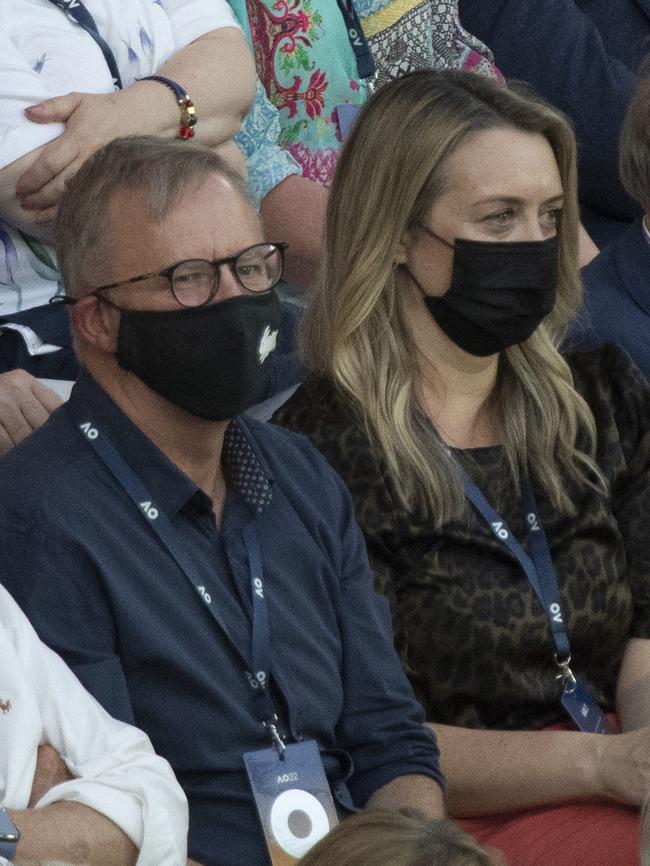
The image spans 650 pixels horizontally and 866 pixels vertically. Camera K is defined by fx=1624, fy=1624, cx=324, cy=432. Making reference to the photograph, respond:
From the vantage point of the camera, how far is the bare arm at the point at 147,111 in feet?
10.4

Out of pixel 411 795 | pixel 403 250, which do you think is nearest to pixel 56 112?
pixel 403 250

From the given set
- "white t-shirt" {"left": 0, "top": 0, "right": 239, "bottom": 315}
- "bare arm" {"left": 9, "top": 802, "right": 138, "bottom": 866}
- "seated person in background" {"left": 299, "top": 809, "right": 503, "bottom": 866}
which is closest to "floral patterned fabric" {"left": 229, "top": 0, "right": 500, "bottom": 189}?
"white t-shirt" {"left": 0, "top": 0, "right": 239, "bottom": 315}

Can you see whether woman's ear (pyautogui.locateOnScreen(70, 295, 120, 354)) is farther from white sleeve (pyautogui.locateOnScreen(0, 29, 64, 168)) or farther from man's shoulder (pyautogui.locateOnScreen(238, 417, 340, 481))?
white sleeve (pyautogui.locateOnScreen(0, 29, 64, 168))

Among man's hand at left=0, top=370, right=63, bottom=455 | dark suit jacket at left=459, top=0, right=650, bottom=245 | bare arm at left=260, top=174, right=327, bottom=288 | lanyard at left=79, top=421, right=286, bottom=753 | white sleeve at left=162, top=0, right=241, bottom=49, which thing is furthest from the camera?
dark suit jacket at left=459, top=0, right=650, bottom=245

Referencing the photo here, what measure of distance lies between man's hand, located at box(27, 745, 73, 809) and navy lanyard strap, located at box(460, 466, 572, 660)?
1185 mm

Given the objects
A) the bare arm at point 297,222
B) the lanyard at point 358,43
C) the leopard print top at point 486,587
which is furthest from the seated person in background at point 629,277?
the lanyard at point 358,43

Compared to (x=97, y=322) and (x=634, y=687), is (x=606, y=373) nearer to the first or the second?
(x=634, y=687)

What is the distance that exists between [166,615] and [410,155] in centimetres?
122

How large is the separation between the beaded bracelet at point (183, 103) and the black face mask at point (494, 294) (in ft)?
2.04

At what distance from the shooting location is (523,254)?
316cm

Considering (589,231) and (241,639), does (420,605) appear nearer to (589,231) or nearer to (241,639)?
(241,639)

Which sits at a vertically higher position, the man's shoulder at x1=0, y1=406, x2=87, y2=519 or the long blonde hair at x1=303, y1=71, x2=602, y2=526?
the man's shoulder at x1=0, y1=406, x2=87, y2=519

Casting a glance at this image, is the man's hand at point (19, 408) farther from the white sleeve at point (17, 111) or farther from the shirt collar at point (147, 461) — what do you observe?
the white sleeve at point (17, 111)

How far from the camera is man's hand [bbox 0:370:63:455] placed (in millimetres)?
2842
